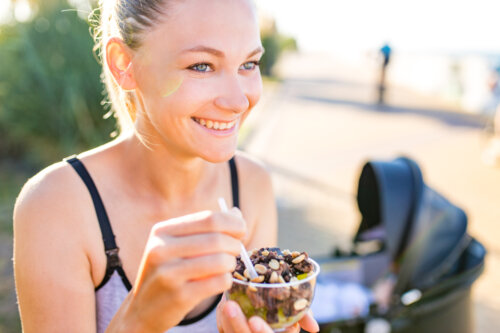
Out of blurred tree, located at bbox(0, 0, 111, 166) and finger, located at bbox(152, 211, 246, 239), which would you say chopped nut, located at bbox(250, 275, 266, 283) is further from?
blurred tree, located at bbox(0, 0, 111, 166)

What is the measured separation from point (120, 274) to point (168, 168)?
0.43 metres

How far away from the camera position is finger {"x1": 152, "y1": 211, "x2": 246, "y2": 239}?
2.81 feet

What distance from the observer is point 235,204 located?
1793 mm

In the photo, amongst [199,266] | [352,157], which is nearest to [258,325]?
Result: [199,266]

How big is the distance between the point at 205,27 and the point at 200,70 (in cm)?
12

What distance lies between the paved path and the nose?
143 inches

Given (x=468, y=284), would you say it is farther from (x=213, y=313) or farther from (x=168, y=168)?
(x=168, y=168)

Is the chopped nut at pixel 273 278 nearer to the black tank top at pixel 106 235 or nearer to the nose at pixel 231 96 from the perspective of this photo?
the nose at pixel 231 96

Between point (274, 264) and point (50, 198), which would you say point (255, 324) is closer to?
point (274, 264)

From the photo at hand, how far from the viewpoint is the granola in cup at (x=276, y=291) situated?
0.98 m

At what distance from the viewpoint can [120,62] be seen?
1.42m

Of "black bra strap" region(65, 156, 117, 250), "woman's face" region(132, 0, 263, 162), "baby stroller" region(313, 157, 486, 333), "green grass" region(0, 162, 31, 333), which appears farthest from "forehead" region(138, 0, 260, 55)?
"green grass" region(0, 162, 31, 333)

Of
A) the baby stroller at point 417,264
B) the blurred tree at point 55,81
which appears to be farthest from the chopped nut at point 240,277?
the blurred tree at point 55,81

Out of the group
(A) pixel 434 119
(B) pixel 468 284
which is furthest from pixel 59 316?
(A) pixel 434 119
